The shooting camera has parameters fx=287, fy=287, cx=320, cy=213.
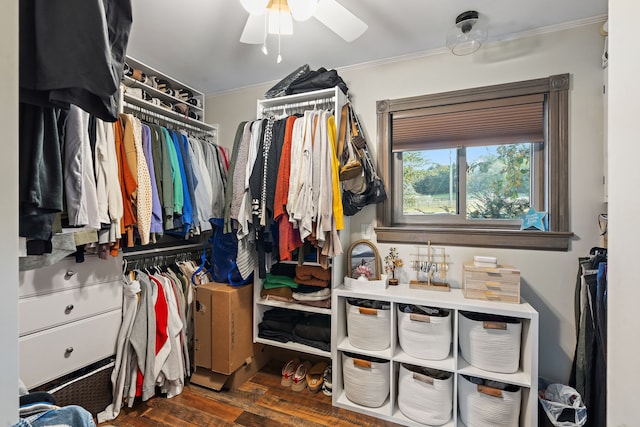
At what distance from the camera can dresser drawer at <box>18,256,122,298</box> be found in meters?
1.36

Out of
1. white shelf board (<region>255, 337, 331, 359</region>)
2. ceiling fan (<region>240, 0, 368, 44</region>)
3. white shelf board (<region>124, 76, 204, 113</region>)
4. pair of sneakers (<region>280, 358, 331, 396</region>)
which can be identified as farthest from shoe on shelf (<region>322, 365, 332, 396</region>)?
white shelf board (<region>124, 76, 204, 113</region>)

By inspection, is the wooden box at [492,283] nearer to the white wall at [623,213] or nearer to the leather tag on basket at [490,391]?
the leather tag on basket at [490,391]

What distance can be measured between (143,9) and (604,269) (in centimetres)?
270

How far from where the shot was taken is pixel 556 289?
175 cm

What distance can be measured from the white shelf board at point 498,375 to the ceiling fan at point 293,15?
1.87 meters

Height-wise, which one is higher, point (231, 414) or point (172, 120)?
point (172, 120)

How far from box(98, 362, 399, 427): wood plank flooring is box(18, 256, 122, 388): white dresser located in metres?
0.44

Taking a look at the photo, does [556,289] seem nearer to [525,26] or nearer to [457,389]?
[457,389]

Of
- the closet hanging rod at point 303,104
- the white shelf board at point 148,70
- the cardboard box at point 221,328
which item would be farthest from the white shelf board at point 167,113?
the cardboard box at point 221,328

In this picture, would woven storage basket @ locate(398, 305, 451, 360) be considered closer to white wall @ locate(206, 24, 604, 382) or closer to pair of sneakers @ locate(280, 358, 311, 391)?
white wall @ locate(206, 24, 604, 382)

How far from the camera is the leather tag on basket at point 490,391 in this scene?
1.49 metres

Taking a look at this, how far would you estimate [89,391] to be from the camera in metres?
1.60

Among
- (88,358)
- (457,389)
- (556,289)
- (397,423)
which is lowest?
(397,423)

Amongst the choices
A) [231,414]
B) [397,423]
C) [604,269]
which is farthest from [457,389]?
[231,414]
